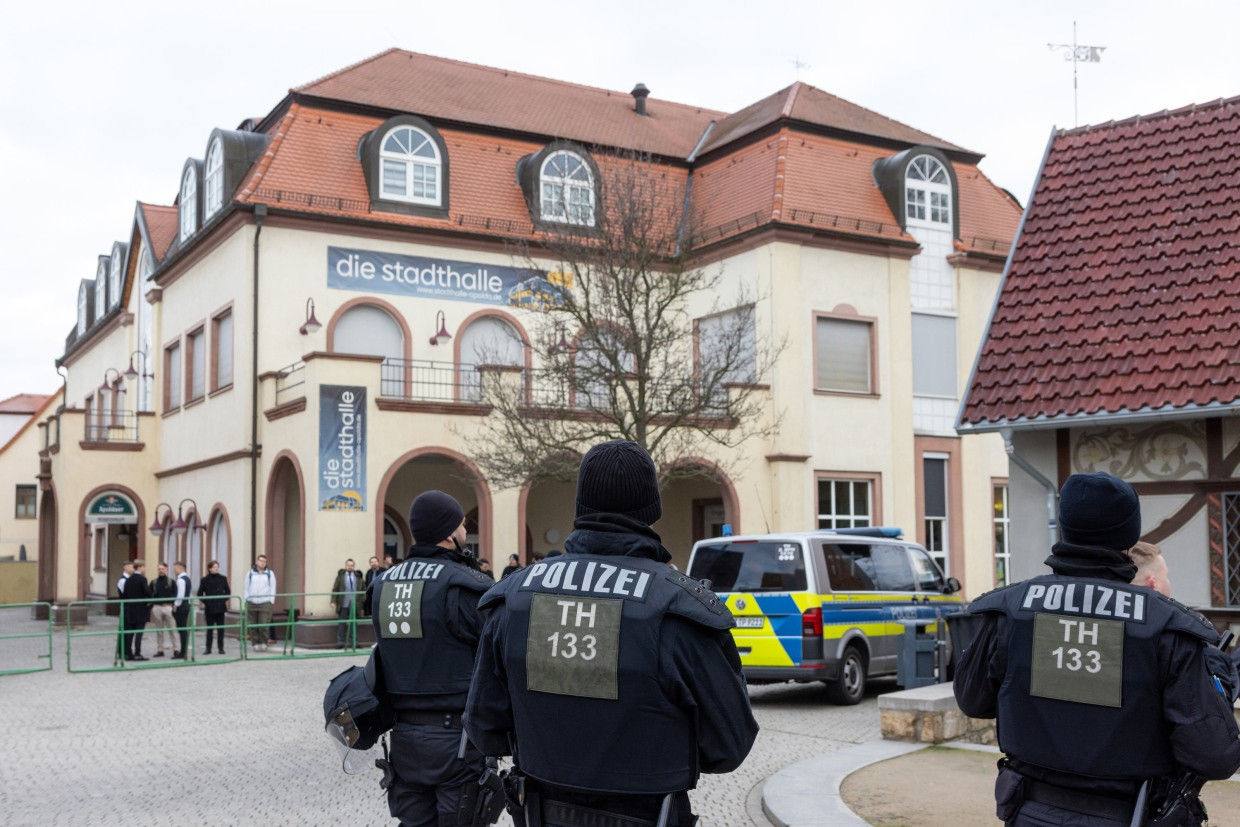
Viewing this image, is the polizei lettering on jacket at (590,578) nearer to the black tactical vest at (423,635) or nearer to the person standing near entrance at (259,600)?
the black tactical vest at (423,635)

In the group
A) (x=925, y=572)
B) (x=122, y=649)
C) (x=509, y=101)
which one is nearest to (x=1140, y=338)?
(x=925, y=572)

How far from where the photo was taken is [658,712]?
158 inches

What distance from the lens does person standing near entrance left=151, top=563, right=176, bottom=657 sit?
2214 cm

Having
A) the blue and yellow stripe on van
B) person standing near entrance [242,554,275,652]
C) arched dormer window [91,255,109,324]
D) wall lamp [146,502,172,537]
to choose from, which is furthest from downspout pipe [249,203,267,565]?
arched dormer window [91,255,109,324]

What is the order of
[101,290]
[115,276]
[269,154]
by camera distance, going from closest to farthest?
[269,154] → [115,276] → [101,290]

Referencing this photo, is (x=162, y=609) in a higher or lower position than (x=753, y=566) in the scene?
lower

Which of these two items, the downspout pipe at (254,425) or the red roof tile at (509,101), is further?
the red roof tile at (509,101)

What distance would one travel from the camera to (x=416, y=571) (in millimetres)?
6258

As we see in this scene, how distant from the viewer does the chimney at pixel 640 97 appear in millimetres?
34656

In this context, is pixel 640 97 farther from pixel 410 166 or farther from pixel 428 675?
pixel 428 675

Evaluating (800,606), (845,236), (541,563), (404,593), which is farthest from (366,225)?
(541,563)

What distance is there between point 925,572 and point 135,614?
12378 millimetres

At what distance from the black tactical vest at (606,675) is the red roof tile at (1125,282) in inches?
328

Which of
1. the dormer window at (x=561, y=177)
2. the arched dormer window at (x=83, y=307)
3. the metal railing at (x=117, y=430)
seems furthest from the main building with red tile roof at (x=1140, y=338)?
the arched dormer window at (x=83, y=307)
